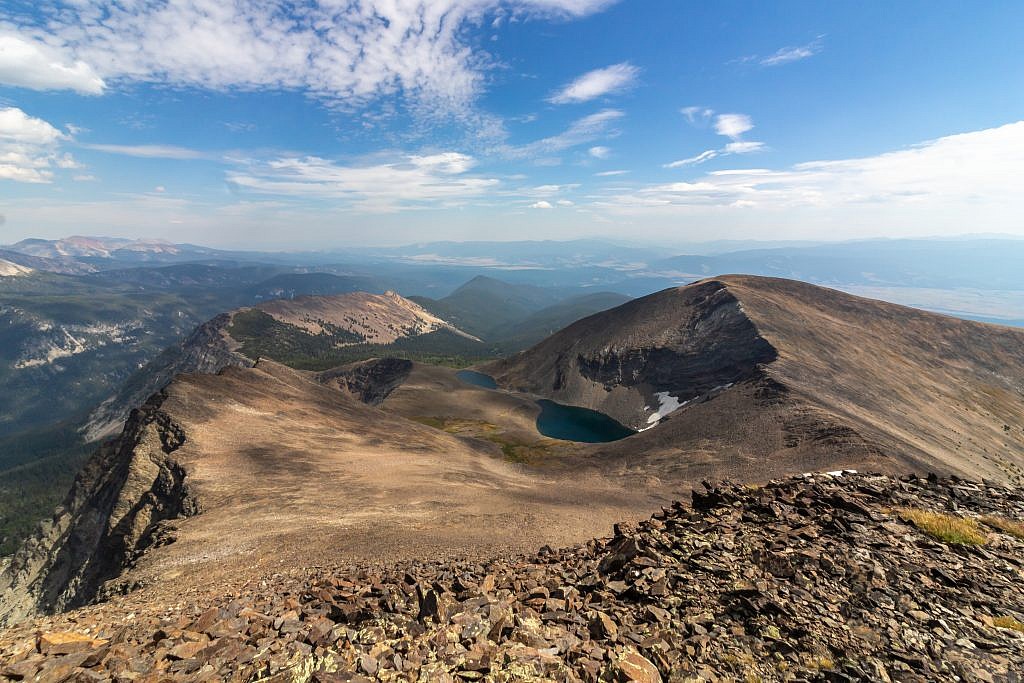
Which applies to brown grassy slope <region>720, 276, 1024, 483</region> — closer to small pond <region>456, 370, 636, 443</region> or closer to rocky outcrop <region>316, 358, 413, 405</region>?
small pond <region>456, 370, 636, 443</region>

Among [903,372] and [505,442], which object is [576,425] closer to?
[505,442]

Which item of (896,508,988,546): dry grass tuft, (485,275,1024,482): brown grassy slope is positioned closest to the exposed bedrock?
(485,275,1024,482): brown grassy slope

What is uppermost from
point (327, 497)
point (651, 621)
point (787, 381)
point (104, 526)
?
point (651, 621)

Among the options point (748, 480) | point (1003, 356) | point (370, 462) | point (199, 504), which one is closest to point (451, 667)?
point (199, 504)

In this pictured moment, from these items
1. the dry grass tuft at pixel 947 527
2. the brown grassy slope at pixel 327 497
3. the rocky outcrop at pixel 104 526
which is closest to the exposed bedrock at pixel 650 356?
the brown grassy slope at pixel 327 497

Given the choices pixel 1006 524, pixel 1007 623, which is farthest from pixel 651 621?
pixel 1006 524
